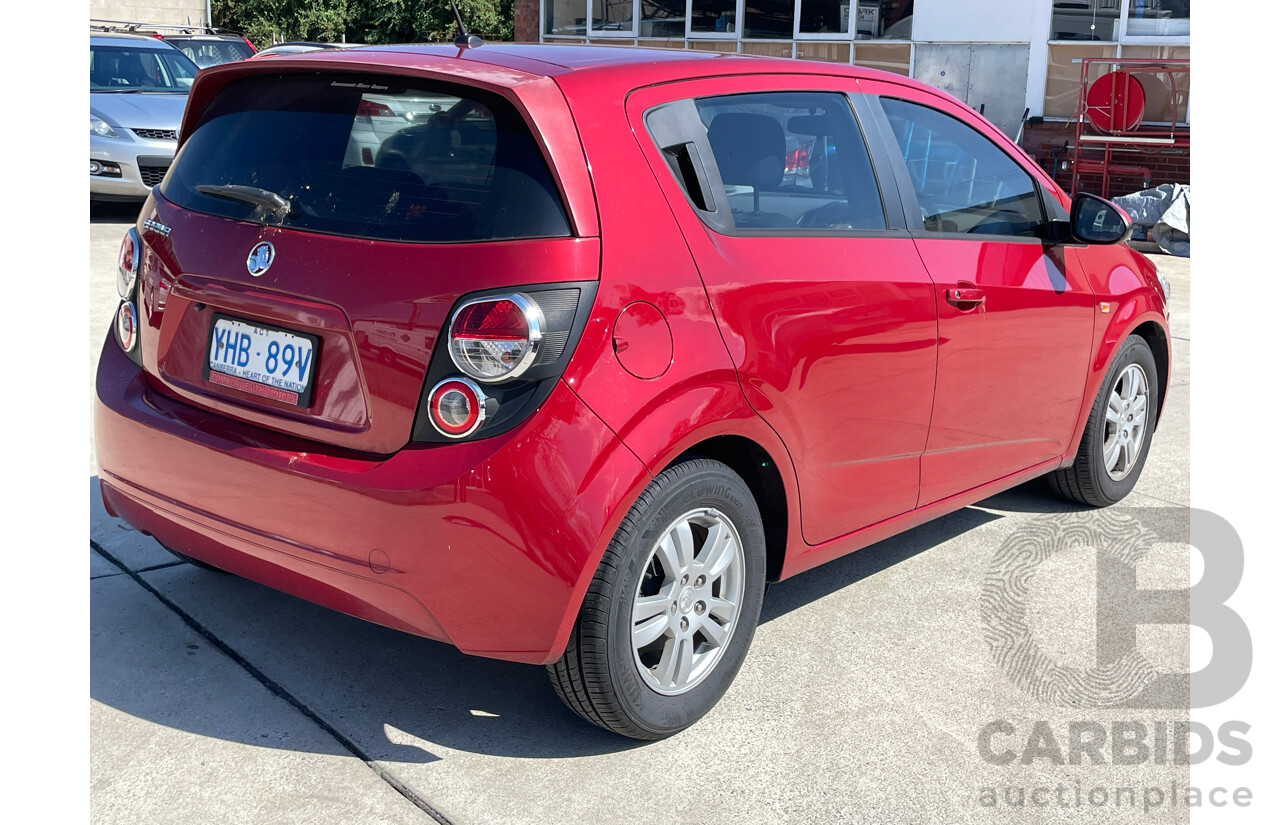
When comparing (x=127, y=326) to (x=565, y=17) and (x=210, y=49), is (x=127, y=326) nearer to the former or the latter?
(x=210, y=49)

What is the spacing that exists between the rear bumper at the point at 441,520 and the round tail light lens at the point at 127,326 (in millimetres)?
461

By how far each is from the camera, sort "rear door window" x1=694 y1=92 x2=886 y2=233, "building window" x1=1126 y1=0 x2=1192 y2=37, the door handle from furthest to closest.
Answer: "building window" x1=1126 y1=0 x2=1192 y2=37, the door handle, "rear door window" x1=694 y1=92 x2=886 y2=233

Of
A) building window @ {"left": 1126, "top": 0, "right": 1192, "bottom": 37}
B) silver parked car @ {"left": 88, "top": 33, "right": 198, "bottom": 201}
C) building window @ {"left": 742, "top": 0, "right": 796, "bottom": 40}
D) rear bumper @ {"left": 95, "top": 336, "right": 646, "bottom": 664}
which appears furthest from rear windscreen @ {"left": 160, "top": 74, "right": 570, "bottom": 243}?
building window @ {"left": 742, "top": 0, "right": 796, "bottom": 40}

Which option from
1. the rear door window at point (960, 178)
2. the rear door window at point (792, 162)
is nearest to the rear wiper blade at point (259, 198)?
the rear door window at point (792, 162)

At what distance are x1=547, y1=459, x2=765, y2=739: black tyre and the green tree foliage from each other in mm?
28862

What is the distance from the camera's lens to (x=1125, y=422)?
489cm

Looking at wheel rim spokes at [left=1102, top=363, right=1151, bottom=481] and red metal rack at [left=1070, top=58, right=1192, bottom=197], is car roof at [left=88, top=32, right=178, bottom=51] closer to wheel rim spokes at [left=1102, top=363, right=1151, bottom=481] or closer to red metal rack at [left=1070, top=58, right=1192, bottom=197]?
red metal rack at [left=1070, top=58, right=1192, bottom=197]

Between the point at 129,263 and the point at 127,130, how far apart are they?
358 inches

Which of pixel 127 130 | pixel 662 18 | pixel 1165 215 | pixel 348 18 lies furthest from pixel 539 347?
pixel 348 18

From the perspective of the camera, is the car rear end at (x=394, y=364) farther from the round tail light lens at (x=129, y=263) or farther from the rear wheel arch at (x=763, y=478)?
the rear wheel arch at (x=763, y=478)

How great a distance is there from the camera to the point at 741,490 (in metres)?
3.09

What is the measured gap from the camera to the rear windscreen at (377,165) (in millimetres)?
2719

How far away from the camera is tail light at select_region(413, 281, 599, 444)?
2.60 meters

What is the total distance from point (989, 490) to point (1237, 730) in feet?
3.73
